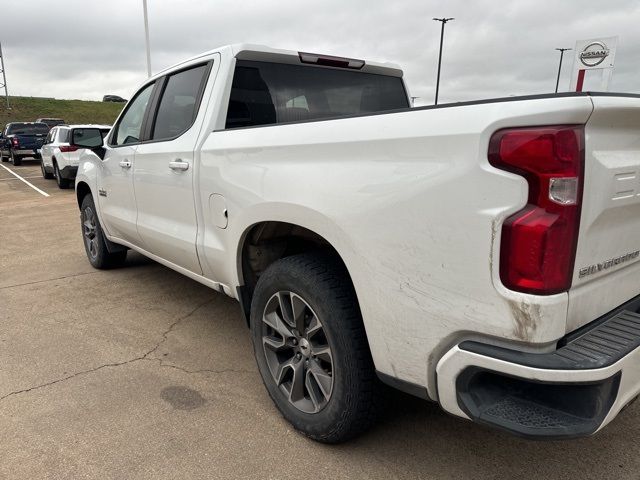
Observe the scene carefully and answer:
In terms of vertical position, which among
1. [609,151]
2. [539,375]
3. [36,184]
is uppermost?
[609,151]

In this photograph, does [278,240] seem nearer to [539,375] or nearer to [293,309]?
[293,309]

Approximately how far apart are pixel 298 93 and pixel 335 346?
1.86 metres

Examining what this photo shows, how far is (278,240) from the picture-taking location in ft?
9.00

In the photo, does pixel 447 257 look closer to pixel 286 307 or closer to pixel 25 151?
pixel 286 307

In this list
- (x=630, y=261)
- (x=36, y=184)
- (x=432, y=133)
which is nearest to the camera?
(x=432, y=133)

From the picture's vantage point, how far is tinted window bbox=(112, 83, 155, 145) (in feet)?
12.9

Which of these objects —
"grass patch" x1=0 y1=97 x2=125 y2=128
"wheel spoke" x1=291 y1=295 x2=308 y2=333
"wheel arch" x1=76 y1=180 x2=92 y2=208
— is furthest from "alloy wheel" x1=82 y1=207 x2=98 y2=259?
"grass patch" x1=0 y1=97 x2=125 y2=128

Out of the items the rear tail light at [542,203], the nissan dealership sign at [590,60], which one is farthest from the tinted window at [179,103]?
the nissan dealership sign at [590,60]

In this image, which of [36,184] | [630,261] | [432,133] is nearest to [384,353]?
[432,133]

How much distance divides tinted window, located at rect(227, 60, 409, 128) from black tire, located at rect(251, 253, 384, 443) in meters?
1.16

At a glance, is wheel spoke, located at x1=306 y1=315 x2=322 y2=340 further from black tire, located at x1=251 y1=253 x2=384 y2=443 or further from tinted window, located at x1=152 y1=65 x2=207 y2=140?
tinted window, located at x1=152 y1=65 x2=207 y2=140

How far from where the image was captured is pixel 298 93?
3.25 m

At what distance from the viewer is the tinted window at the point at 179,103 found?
3170 mm

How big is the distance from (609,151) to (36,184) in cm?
1631
